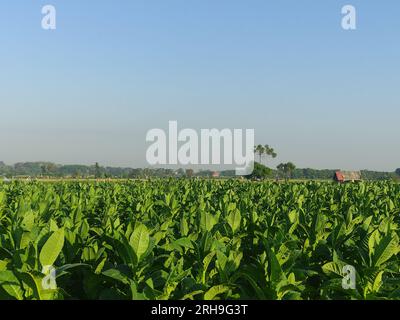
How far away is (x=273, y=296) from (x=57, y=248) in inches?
66.2

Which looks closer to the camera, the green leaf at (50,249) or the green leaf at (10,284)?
the green leaf at (10,284)

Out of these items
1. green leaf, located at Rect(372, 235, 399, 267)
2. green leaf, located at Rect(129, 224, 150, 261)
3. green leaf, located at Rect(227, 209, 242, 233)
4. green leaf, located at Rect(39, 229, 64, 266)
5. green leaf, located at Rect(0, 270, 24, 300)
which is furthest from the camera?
green leaf, located at Rect(227, 209, 242, 233)

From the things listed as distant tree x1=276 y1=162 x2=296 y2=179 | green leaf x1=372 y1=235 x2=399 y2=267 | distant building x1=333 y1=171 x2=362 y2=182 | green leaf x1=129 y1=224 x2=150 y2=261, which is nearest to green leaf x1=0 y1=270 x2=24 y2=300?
green leaf x1=129 y1=224 x2=150 y2=261

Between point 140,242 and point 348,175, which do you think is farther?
point 348,175

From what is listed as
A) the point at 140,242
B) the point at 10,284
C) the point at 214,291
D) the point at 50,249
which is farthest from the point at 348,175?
the point at 10,284

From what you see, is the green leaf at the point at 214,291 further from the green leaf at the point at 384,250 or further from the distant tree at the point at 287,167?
the distant tree at the point at 287,167

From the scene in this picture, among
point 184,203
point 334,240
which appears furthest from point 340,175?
point 334,240

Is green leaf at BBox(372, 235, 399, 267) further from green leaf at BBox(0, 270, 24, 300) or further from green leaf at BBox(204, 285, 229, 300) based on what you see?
green leaf at BBox(0, 270, 24, 300)

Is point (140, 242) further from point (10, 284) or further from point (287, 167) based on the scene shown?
point (287, 167)

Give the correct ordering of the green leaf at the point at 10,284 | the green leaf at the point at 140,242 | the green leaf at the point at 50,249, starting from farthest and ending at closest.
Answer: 1. the green leaf at the point at 140,242
2. the green leaf at the point at 50,249
3. the green leaf at the point at 10,284

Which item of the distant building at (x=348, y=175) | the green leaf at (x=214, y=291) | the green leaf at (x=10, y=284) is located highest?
the green leaf at (x=10, y=284)

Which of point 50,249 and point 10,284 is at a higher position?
point 50,249

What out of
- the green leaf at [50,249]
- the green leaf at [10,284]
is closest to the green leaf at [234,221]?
the green leaf at [50,249]
